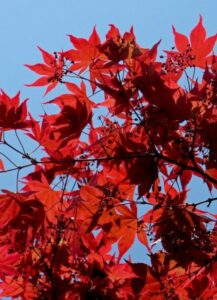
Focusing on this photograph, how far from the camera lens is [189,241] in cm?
170

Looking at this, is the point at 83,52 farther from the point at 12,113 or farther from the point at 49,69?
the point at 12,113

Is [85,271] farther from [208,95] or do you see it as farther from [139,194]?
[208,95]

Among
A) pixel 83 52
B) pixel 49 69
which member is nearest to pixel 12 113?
pixel 49 69

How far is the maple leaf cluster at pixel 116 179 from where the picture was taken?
1688 mm

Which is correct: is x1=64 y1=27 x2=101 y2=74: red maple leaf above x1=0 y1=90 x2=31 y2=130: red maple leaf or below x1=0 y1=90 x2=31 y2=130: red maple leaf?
above

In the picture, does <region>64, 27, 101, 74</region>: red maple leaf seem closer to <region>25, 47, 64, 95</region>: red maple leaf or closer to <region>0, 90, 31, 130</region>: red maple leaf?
<region>25, 47, 64, 95</region>: red maple leaf

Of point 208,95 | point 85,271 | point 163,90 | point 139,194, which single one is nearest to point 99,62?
point 163,90

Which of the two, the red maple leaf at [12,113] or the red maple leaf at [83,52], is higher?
the red maple leaf at [83,52]

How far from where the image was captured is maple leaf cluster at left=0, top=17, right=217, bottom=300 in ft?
5.54

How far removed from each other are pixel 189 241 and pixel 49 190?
0.60 metres

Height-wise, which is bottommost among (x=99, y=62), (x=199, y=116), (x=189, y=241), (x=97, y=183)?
(x=189, y=241)

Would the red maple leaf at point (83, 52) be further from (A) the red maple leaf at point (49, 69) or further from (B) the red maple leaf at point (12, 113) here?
(B) the red maple leaf at point (12, 113)

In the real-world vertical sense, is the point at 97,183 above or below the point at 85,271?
above

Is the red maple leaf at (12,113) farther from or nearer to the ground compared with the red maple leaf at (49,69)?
nearer to the ground
